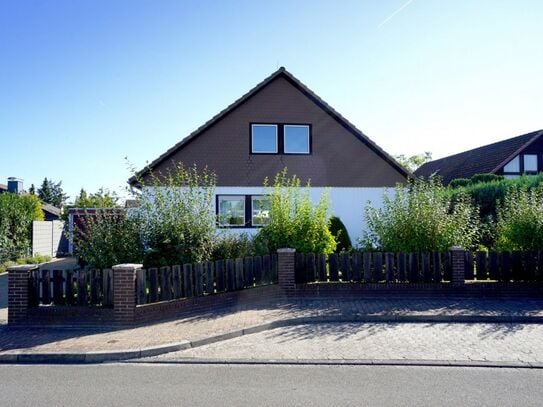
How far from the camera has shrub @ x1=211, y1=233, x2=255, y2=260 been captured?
1130 centimetres

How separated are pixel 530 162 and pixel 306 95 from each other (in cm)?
1992

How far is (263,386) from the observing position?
18.0 feet

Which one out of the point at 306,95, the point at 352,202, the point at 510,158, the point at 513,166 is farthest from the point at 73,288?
the point at 513,166

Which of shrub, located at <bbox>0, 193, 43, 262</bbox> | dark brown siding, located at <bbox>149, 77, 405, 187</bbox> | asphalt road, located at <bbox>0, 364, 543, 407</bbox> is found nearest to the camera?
asphalt road, located at <bbox>0, 364, 543, 407</bbox>

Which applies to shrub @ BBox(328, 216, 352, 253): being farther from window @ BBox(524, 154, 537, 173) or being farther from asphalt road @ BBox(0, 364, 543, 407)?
window @ BBox(524, 154, 537, 173)

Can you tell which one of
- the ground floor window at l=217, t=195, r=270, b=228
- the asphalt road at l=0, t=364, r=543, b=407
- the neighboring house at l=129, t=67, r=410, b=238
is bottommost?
the asphalt road at l=0, t=364, r=543, b=407

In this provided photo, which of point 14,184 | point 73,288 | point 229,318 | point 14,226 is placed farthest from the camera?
point 14,184

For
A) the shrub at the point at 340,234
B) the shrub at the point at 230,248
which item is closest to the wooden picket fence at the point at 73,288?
the shrub at the point at 230,248

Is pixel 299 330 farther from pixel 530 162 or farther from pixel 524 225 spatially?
pixel 530 162

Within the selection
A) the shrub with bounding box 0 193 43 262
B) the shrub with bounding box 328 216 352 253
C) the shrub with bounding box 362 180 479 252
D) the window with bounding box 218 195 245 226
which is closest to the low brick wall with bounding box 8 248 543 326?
the shrub with bounding box 362 180 479 252

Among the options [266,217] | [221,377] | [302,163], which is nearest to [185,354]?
[221,377]

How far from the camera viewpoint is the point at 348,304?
9.98 metres

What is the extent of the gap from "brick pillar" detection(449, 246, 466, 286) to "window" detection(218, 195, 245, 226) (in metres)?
9.21

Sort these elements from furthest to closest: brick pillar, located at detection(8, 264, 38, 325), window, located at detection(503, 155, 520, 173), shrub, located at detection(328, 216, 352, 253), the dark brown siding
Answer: window, located at detection(503, 155, 520, 173), the dark brown siding, shrub, located at detection(328, 216, 352, 253), brick pillar, located at detection(8, 264, 38, 325)
